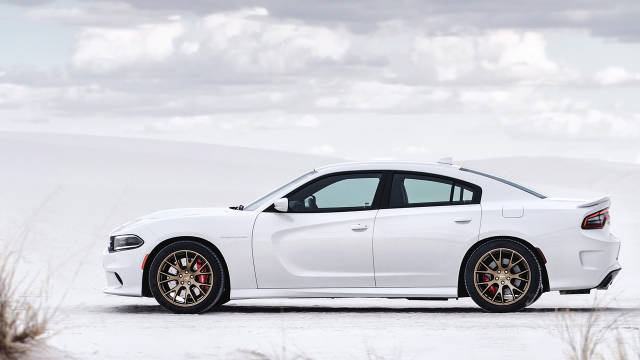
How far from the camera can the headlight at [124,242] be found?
468 inches

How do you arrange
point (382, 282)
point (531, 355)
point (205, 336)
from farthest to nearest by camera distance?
point (382, 282)
point (205, 336)
point (531, 355)

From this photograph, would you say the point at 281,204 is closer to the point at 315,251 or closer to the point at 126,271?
the point at 315,251

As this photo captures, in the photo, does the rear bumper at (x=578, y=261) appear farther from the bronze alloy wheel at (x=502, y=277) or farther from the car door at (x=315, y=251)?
the car door at (x=315, y=251)

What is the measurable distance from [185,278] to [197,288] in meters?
0.17

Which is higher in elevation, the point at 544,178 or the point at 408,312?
the point at 544,178

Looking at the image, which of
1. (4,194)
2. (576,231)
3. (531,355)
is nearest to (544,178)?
(4,194)

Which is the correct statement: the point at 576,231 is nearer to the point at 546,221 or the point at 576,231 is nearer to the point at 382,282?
the point at 546,221

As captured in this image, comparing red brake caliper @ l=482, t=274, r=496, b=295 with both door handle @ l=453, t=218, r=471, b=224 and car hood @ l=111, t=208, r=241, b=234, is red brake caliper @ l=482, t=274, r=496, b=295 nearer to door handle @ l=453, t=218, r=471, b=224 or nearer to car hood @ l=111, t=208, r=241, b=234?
door handle @ l=453, t=218, r=471, b=224

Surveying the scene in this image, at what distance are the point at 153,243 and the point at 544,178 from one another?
3805cm

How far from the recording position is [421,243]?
11.7 m

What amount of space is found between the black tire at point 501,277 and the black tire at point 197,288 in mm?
2567

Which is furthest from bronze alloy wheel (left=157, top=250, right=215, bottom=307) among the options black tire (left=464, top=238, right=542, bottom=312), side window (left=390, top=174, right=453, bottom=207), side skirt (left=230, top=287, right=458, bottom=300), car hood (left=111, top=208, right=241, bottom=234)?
black tire (left=464, top=238, right=542, bottom=312)

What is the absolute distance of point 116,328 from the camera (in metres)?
10.6

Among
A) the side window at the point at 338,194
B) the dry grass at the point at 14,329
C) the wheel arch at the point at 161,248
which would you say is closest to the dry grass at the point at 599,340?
the side window at the point at 338,194
